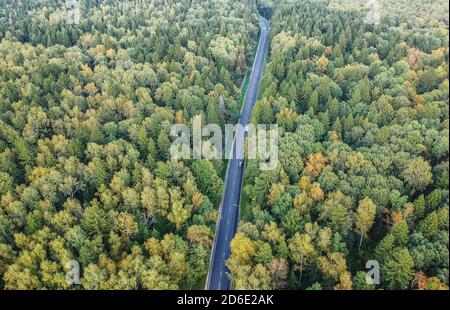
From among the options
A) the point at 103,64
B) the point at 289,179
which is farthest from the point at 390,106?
the point at 103,64

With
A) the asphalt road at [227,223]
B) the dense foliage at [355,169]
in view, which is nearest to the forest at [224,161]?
the dense foliage at [355,169]

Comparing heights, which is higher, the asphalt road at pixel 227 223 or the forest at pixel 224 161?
the forest at pixel 224 161

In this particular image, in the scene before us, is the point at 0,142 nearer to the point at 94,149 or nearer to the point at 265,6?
the point at 94,149

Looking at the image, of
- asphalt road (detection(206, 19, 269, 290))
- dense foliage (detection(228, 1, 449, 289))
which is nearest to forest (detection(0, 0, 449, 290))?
dense foliage (detection(228, 1, 449, 289))

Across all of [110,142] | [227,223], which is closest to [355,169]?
[227,223]

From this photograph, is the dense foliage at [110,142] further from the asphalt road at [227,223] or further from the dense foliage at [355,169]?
the dense foliage at [355,169]

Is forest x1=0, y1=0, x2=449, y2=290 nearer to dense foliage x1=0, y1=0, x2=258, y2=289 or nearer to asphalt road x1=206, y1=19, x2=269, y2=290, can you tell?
dense foliage x1=0, y1=0, x2=258, y2=289
